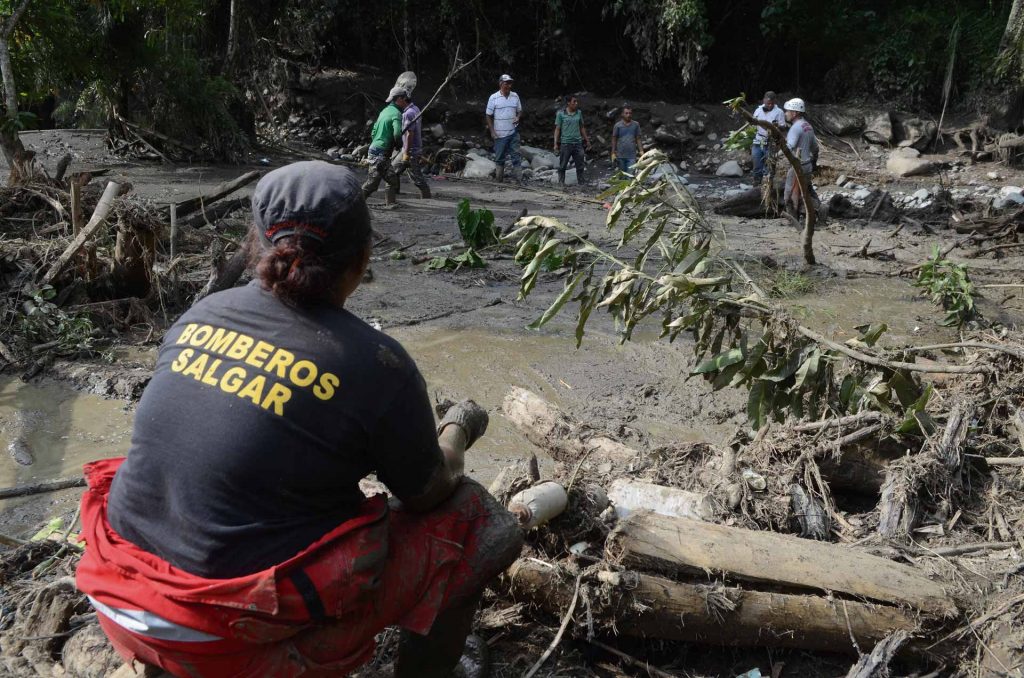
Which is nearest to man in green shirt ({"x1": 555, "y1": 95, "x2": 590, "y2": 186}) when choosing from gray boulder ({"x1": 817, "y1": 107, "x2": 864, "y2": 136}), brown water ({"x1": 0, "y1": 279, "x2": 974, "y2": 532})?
gray boulder ({"x1": 817, "y1": 107, "x2": 864, "y2": 136})

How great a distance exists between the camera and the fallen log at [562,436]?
3803mm

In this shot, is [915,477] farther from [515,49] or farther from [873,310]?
[515,49]

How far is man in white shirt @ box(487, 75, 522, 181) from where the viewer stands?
1367cm

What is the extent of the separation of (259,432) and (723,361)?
233 cm

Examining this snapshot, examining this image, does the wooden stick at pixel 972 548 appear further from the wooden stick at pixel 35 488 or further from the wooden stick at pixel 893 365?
the wooden stick at pixel 35 488

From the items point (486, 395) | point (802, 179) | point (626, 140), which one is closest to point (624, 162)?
point (626, 140)

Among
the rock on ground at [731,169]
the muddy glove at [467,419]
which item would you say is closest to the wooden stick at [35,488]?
the muddy glove at [467,419]

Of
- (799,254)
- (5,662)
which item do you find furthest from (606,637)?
(799,254)

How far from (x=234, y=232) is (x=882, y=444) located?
6520 millimetres

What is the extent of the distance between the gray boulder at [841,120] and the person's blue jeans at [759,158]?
3906mm

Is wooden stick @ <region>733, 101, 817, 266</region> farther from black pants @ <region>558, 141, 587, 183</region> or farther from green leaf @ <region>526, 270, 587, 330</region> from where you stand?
black pants @ <region>558, 141, 587, 183</region>

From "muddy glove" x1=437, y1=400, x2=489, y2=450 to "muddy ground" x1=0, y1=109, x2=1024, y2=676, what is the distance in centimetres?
73

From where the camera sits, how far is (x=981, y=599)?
8.70 feet

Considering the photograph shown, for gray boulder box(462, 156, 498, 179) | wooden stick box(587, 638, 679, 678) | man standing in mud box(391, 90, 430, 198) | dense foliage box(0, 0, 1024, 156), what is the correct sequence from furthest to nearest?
gray boulder box(462, 156, 498, 179)
dense foliage box(0, 0, 1024, 156)
man standing in mud box(391, 90, 430, 198)
wooden stick box(587, 638, 679, 678)
